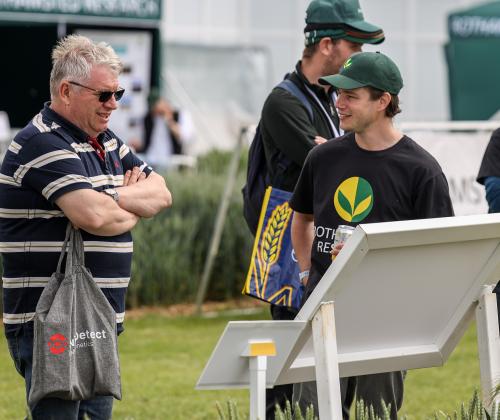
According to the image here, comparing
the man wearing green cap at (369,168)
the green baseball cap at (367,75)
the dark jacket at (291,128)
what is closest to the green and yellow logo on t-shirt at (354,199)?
the man wearing green cap at (369,168)

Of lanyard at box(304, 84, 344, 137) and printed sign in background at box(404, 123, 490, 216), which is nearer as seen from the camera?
lanyard at box(304, 84, 344, 137)

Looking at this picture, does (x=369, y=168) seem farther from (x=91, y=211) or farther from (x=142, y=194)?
(x=91, y=211)

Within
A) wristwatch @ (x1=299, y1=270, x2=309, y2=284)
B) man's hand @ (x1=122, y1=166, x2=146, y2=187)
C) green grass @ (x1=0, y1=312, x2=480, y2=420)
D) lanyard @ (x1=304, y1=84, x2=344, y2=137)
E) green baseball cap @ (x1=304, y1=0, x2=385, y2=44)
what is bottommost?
green grass @ (x1=0, y1=312, x2=480, y2=420)

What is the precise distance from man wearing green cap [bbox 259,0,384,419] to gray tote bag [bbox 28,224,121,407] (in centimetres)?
139

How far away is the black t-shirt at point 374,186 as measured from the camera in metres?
4.65

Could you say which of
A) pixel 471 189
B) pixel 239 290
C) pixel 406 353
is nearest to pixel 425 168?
pixel 406 353

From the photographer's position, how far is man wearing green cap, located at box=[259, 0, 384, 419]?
545cm

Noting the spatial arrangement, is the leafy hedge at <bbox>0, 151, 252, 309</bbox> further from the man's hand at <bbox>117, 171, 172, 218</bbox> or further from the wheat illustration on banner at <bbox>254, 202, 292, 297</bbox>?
the man's hand at <bbox>117, 171, 172, 218</bbox>

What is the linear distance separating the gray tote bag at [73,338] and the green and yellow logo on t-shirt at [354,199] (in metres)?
0.98

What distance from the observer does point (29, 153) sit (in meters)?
4.36

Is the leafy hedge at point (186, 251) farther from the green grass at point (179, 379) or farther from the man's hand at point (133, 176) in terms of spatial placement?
the man's hand at point (133, 176)

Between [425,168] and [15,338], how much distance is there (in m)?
1.62

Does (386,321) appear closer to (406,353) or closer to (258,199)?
(406,353)

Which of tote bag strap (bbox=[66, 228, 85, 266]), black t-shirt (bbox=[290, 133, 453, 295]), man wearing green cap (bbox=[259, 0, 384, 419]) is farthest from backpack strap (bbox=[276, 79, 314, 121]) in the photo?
tote bag strap (bbox=[66, 228, 85, 266])
